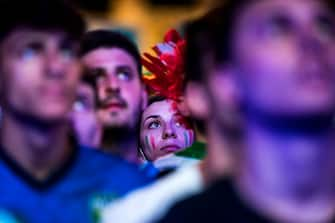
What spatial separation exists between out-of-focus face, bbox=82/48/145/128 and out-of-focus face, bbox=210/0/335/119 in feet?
2.81

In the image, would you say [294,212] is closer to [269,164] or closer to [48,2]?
[269,164]

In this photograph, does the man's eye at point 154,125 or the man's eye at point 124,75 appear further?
the man's eye at point 154,125

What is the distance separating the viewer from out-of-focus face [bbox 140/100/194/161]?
103 inches

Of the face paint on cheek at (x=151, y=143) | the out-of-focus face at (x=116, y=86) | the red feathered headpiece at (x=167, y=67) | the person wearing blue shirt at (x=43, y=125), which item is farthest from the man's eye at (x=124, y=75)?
the person wearing blue shirt at (x=43, y=125)

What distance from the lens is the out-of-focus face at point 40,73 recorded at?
1579 mm

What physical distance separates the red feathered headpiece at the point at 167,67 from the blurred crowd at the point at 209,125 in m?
0.44

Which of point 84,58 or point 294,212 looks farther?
point 84,58

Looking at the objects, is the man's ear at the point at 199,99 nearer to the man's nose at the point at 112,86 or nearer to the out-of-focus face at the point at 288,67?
the out-of-focus face at the point at 288,67

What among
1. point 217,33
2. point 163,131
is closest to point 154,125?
point 163,131

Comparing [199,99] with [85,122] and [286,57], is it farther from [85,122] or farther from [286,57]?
[85,122]

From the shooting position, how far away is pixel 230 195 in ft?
4.68

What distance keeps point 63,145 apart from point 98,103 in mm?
549

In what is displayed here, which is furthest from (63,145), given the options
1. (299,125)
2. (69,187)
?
(299,125)

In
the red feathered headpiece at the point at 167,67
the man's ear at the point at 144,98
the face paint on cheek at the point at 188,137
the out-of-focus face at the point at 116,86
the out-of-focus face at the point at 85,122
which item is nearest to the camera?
the out-of-focus face at the point at 85,122
